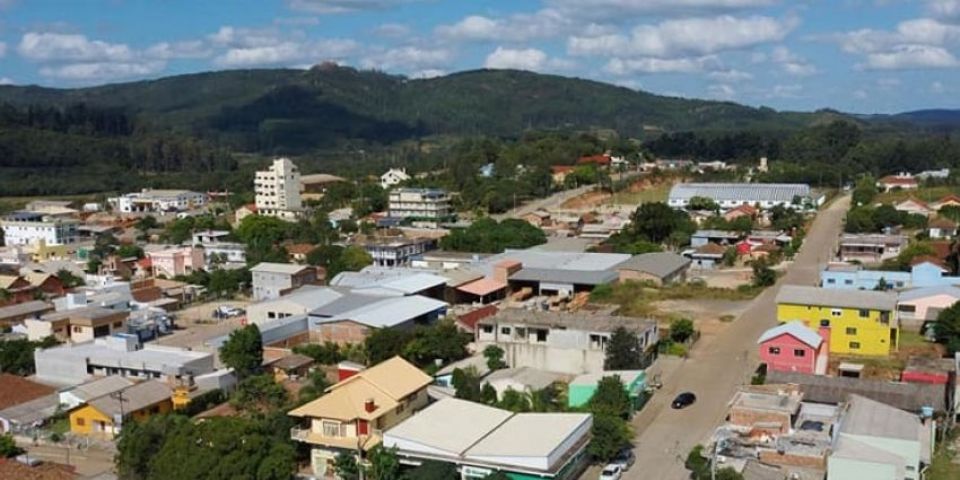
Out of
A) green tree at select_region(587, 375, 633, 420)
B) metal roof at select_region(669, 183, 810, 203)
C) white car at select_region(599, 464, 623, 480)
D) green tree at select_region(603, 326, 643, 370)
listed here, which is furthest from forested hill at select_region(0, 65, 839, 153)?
white car at select_region(599, 464, 623, 480)

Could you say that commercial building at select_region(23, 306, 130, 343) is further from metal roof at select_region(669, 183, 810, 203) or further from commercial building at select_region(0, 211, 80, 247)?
metal roof at select_region(669, 183, 810, 203)

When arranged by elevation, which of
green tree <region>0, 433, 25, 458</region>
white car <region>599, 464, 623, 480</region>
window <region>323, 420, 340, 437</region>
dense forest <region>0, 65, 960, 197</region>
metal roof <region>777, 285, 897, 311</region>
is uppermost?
dense forest <region>0, 65, 960, 197</region>

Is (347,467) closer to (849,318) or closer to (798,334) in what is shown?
(798,334)

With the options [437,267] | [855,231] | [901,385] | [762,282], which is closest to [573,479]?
[901,385]

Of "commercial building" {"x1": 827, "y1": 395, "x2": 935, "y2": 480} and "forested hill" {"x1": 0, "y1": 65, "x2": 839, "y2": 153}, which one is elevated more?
"forested hill" {"x1": 0, "y1": 65, "x2": 839, "y2": 153}

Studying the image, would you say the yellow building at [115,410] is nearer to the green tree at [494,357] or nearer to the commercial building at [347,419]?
the commercial building at [347,419]
